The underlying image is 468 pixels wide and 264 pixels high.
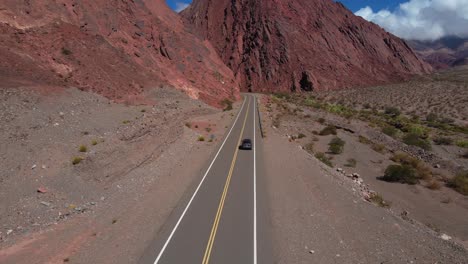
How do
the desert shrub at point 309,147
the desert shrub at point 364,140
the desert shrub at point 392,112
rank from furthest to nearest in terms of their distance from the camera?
the desert shrub at point 392,112, the desert shrub at point 364,140, the desert shrub at point 309,147

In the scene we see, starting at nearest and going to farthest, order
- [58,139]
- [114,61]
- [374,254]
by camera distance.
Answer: [374,254] → [58,139] → [114,61]

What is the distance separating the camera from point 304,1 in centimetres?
13412

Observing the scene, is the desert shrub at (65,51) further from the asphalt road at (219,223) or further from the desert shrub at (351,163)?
the desert shrub at (351,163)

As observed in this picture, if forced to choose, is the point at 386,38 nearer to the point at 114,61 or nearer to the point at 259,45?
the point at 259,45

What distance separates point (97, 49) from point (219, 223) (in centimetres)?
3249

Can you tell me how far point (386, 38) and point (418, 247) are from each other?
152613mm

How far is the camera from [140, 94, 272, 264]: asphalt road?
40.8 ft

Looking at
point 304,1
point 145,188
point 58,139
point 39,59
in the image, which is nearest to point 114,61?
point 39,59

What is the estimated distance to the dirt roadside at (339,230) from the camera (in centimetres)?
1268

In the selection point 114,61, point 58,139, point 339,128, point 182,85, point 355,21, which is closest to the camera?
point 58,139

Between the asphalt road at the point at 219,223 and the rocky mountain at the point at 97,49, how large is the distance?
19.0m

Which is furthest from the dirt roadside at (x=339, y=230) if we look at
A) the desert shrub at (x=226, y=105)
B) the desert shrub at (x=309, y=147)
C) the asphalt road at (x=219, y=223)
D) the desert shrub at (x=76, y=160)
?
the desert shrub at (x=226, y=105)

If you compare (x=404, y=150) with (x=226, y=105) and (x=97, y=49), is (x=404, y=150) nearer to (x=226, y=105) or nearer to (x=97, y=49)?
(x=226, y=105)

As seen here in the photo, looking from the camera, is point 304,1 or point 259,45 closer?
point 259,45
